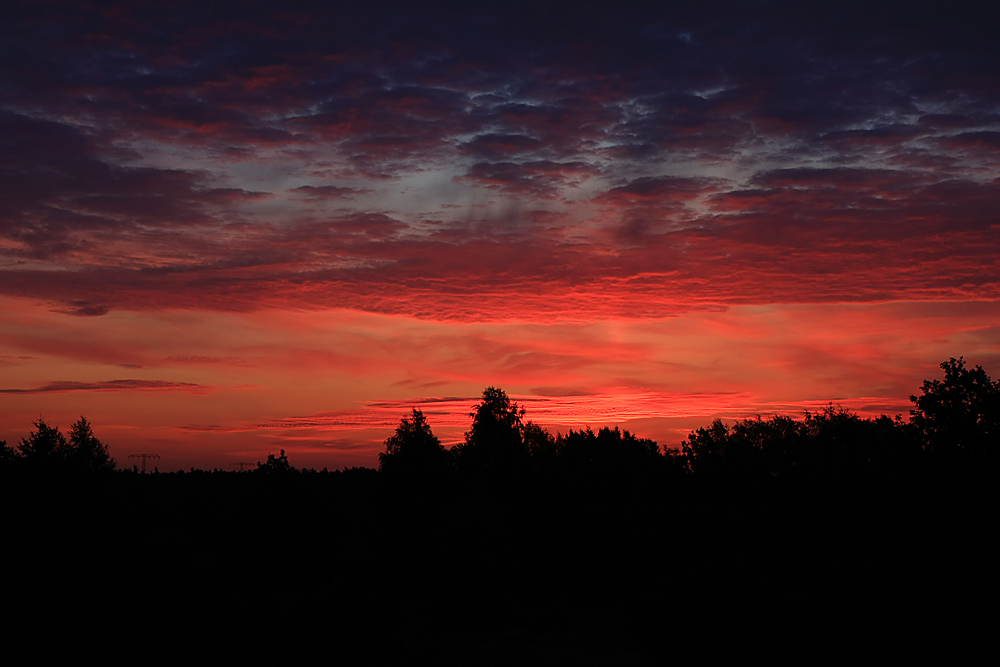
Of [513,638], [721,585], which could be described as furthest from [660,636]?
[513,638]

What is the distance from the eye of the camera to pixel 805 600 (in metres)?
34.4

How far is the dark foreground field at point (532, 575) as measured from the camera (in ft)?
97.5

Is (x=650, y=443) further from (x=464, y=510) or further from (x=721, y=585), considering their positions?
(x=721, y=585)

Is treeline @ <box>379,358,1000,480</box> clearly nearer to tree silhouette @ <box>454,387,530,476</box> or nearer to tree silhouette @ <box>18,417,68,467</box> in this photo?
tree silhouette @ <box>454,387,530,476</box>

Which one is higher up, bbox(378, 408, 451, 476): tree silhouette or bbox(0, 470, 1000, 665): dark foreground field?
bbox(378, 408, 451, 476): tree silhouette

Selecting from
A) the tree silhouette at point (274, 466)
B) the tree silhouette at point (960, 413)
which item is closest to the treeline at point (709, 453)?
the tree silhouette at point (960, 413)

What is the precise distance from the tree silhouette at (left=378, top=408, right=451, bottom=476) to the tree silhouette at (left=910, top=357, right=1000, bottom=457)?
44.5m

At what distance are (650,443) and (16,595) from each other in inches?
2696

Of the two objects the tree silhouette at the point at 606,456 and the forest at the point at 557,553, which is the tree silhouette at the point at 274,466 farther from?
the tree silhouette at the point at 606,456

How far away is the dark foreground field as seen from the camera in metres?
29.7

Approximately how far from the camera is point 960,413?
70500 millimetres

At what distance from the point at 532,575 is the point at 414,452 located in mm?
24341

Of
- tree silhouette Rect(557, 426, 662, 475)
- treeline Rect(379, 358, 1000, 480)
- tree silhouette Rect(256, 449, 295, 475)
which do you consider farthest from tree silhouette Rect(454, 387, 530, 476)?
tree silhouette Rect(256, 449, 295, 475)

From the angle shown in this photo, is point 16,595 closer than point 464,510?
Yes
